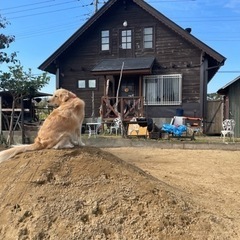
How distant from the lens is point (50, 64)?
2125 cm

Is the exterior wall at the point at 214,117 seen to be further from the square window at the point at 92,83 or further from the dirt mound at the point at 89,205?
the dirt mound at the point at 89,205

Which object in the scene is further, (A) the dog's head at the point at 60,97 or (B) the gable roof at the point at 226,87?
(B) the gable roof at the point at 226,87

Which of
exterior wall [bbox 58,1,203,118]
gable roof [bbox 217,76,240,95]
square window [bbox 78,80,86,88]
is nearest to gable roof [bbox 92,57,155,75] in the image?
exterior wall [bbox 58,1,203,118]

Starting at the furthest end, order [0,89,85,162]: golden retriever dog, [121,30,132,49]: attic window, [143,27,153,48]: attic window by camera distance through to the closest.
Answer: [121,30,132,49]: attic window, [143,27,153,48]: attic window, [0,89,85,162]: golden retriever dog

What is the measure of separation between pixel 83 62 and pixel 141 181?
57.3 ft

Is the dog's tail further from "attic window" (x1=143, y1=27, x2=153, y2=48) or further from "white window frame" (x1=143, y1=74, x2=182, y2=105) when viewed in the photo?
"attic window" (x1=143, y1=27, x2=153, y2=48)

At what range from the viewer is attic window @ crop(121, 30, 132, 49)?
20172 millimetres

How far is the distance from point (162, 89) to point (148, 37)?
329cm

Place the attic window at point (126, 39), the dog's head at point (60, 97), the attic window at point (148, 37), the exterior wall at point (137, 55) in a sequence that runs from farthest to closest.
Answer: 1. the attic window at point (126, 39)
2. the attic window at point (148, 37)
3. the exterior wall at point (137, 55)
4. the dog's head at point (60, 97)

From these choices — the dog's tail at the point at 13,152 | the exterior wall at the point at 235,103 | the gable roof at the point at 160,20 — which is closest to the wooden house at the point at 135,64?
the gable roof at the point at 160,20

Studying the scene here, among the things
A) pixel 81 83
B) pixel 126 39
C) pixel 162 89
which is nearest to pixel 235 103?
pixel 162 89

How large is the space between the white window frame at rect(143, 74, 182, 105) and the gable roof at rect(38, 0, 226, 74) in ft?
6.78

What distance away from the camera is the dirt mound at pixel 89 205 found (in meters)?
3.37

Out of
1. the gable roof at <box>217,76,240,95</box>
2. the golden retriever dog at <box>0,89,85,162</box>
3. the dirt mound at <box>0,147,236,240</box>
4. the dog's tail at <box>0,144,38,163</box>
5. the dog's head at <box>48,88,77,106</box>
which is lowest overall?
the dirt mound at <box>0,147,236,240</box>
